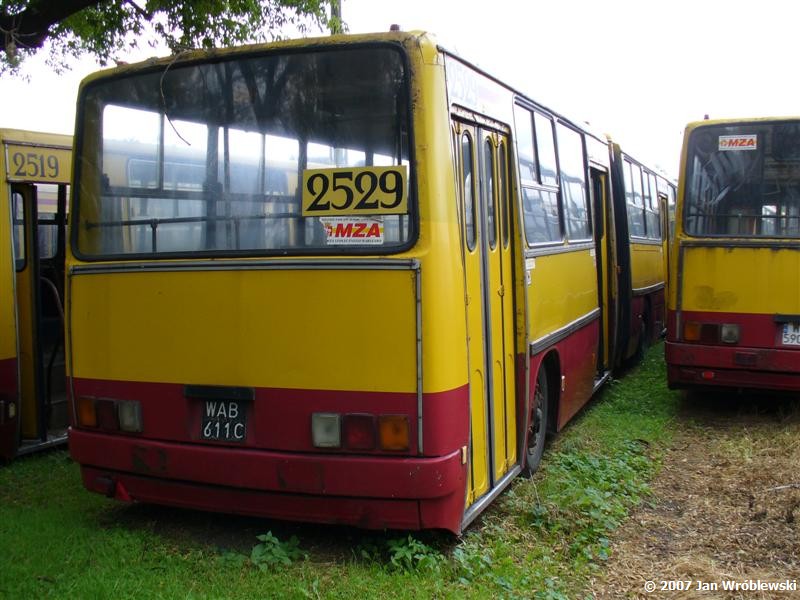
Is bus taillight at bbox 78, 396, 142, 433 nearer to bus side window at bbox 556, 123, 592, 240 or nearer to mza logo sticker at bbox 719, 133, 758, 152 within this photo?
bus side window at bbox 556, 123, 592, 240

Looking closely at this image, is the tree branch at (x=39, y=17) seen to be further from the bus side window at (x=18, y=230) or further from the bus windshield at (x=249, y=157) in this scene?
the bus windshield at (x=249, y=157)

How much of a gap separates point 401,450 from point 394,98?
172 cm

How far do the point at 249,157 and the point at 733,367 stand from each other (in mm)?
5201

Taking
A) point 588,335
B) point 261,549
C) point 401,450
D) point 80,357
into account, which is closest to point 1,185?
point 80,357

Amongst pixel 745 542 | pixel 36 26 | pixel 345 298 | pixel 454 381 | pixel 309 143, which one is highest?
pixel 36 26

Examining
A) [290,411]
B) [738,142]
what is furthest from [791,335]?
[290,411]

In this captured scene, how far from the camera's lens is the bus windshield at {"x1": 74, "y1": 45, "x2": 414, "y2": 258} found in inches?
169

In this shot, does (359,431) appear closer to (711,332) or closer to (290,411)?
(290,411)

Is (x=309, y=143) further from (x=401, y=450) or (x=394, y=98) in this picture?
(x=401, y=450)

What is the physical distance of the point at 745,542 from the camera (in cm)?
507

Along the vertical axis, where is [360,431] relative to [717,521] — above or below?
above

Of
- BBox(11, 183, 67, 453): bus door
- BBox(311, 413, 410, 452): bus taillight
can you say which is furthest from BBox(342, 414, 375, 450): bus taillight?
BBox(11, 183, 67, 453): bus door

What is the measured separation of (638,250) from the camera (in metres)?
Result: 11.5

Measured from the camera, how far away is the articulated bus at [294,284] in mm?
4230
